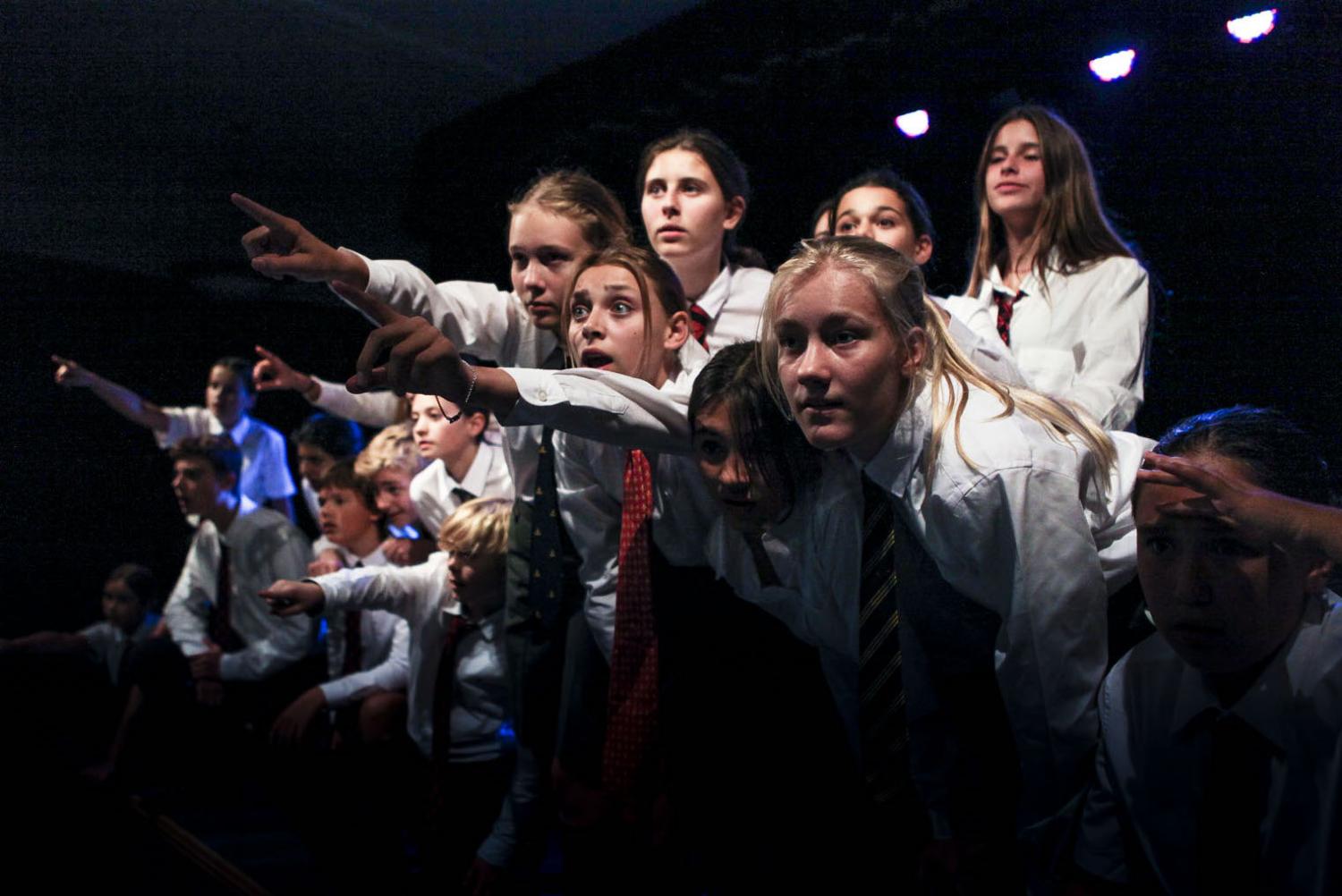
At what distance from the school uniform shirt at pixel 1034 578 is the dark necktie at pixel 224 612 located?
9.60 feet

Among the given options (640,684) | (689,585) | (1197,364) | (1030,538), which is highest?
(1197,364)

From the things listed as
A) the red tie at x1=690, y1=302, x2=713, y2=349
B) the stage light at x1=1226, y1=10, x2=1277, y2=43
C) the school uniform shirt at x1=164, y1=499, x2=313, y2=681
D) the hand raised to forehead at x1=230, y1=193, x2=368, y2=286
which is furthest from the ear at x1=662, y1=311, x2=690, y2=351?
the school uniform shirt at x1=164, y1=499, x2=313, y2=681

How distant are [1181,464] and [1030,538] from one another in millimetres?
211

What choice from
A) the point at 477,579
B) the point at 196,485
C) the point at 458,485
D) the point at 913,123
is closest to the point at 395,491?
the point at 458,485

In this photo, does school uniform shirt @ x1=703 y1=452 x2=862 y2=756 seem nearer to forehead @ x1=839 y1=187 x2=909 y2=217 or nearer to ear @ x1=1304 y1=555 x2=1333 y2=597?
ear @ x1=1304 y1=555 x2=1333 y2=597

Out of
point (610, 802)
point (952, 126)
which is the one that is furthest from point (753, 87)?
point (610, 802)

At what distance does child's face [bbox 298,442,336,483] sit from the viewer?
3496 millimetres

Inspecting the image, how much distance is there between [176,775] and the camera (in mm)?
3564

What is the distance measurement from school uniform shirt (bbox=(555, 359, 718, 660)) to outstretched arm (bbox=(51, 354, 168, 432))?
1.43m

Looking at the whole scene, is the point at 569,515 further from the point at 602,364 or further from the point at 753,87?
the point at 753,87

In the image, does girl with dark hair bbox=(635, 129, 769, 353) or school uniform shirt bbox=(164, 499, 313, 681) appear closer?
girl with dark hair bbox=(635, 129, 769, 353)

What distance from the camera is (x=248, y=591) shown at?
3645 mm

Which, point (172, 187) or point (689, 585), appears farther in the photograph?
point (172, 187)

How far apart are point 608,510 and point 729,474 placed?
410 millimetres
